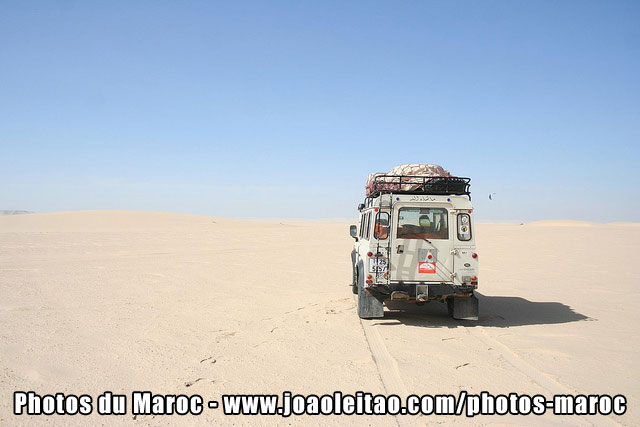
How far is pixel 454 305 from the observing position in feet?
27.6

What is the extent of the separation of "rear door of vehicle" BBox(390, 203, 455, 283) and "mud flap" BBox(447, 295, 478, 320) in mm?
724

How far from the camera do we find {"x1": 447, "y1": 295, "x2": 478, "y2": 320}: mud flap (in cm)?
830

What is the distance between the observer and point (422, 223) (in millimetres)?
8297

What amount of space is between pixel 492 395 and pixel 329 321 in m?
3.99

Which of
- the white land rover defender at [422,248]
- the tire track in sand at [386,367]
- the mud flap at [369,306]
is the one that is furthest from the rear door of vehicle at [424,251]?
the tire track in sand at [386,367]

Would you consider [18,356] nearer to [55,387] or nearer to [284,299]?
[55,387]

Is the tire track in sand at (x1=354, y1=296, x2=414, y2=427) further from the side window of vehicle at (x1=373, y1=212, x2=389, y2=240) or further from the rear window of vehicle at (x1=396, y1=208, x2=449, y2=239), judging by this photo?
the rear window of vehicle at (x1=396, y1=208, x2=449, y2=239)

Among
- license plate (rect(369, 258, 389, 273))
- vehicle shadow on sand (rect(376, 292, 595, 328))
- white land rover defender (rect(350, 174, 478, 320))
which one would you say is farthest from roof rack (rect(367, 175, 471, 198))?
vehicle shadow on sand (rect(376, 292, 595, 328))

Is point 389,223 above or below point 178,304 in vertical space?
above

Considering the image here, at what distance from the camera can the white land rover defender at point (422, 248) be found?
7.90 meters

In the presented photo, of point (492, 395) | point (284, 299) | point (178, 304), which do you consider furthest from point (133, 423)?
point (284, 299)

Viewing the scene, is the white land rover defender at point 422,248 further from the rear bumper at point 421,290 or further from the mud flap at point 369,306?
the mud flap at point 369,306

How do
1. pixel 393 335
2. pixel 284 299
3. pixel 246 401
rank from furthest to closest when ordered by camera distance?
pixel 284 299
pixel 393 335
pixel 246 401

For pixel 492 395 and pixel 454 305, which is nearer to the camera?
pixel 492 395
